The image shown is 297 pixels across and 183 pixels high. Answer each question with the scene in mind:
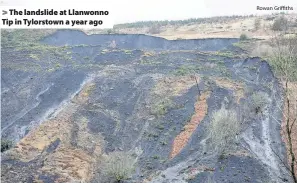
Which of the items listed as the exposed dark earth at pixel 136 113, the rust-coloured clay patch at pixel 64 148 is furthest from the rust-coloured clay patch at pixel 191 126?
the rust-coloured clay patch at pixel 64 148

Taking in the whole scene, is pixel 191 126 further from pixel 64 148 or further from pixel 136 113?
pixel 64 148

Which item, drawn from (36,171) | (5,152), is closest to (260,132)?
(36,171)

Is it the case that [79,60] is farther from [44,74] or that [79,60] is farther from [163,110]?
[163,110]

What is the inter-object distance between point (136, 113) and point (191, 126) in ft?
14.5

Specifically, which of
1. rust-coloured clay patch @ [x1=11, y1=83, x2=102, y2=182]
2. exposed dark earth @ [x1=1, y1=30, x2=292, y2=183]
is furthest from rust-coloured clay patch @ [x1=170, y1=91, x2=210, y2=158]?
rust-coloured clay patch @ [x1=11, y1=83, x2=102, y2=182]

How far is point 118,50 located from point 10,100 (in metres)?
14.8

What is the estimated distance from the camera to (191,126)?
24.7m

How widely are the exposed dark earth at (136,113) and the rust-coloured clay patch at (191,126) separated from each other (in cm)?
7

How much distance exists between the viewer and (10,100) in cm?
2936

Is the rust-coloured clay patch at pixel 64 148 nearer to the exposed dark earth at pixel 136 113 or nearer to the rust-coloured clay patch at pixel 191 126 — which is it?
the exposed dark earth at pixel 136 113

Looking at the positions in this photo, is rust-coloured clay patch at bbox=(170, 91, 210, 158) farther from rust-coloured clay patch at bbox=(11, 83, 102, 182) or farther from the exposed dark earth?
rust-coloured clay patch at bbox=(11, 83, 102, 182)

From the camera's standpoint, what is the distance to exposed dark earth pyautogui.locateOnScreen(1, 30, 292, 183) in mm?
20359

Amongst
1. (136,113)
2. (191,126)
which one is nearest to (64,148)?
(136,113)

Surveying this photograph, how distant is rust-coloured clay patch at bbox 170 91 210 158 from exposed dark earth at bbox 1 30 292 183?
0.07 meters
